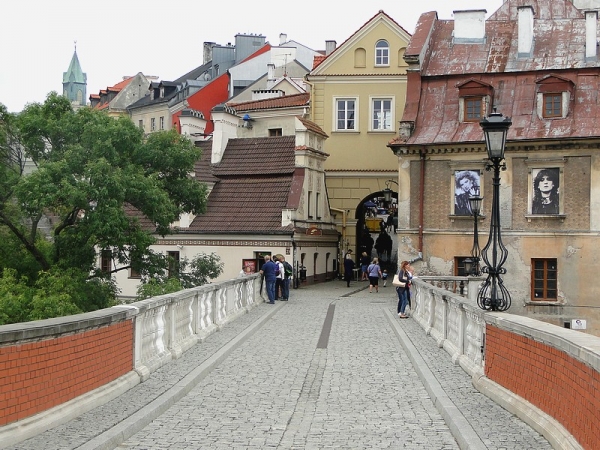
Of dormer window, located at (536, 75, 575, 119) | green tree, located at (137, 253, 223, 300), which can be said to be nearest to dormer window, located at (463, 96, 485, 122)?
dormer window, located at (536, 75, 575, 119)

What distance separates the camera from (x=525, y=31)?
3916 cm

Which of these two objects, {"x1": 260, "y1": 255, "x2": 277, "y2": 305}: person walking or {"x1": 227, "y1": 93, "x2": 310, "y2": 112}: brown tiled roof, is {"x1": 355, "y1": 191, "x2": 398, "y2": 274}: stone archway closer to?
{"x1": 227, "y1": 93, "x2": 310, "y2": 112}: brown tiled roof

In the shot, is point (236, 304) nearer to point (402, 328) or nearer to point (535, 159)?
point (402, 328)

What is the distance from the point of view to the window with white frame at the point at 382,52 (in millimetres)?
49906

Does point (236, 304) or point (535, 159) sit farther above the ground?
point (535, 159)

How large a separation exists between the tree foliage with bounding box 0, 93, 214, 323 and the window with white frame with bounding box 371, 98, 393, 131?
51.9 feet

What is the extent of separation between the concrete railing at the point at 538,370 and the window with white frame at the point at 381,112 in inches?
1409

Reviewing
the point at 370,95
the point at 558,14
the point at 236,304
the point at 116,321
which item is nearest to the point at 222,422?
the point at 116,321

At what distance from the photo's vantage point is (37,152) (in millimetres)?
33594

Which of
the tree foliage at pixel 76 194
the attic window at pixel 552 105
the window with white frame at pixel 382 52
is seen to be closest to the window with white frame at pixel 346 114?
the window with white frame at pixel 382 52

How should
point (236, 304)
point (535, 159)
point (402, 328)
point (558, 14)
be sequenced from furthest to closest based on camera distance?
point (558, 14) → point (535, 159) → point (236, 304) → point (402, 328)

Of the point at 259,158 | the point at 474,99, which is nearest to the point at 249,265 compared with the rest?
the point at 259,158

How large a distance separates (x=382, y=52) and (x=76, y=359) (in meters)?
42.5

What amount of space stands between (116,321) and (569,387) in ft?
18.3
